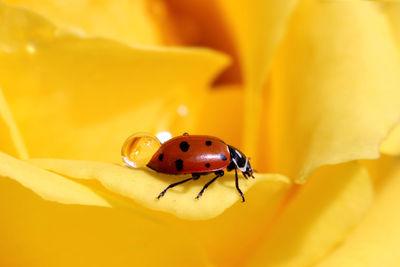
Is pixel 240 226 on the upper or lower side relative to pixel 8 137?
lower

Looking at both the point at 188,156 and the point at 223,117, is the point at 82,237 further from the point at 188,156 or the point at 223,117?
the point at 223,117

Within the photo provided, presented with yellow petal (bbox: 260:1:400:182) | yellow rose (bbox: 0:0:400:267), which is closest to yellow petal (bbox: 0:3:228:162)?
yellow rose (bbox: 0:0:400:267)

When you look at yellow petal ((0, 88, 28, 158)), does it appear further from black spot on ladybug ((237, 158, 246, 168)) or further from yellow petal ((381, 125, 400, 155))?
yellow petal ((381, 125, 400, 155))

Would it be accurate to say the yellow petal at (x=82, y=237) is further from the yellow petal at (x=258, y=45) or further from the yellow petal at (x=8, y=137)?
the yellow petal at (x=258, y=45)

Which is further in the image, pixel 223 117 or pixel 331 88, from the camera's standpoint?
pixel 223 117

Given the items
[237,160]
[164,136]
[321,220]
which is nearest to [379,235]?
[321,220]
